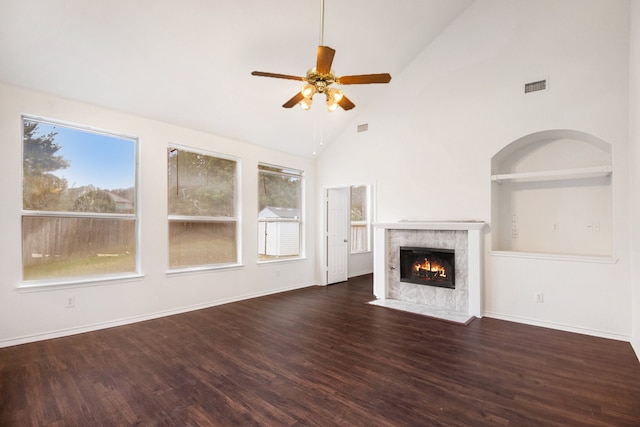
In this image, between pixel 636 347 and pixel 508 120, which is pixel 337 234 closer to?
pixel 508 120

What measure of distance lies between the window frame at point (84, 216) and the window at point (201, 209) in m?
0.47

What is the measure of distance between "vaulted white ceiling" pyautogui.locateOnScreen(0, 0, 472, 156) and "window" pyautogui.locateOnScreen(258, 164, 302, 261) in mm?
1015

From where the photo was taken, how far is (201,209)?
206 inches

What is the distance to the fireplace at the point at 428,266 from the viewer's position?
4.96 meters

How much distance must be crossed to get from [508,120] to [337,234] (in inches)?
160

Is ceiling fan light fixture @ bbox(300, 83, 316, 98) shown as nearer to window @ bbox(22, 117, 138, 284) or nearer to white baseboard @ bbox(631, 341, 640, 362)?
window @ bbox(22, 117, 138, 284)

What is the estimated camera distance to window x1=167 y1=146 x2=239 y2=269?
488 cm

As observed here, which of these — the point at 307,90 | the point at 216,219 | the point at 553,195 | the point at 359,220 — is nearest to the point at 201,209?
the point at 216,219

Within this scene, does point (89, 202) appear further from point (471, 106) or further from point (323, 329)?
point (471, 106)

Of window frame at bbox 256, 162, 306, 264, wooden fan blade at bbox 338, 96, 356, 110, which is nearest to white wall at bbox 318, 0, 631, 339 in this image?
window frame at bbox 256, 162, 306, 264

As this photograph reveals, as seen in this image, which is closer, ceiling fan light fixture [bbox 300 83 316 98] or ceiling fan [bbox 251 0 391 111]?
ceiling fan [bbox 251 0 391 111]

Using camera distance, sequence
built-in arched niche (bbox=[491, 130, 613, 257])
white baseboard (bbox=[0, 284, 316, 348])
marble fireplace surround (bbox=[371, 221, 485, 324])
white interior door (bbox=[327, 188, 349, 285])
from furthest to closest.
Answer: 1. white interior door (bbox=[327, 188, 349, 285])
2. marble fireplace surround (bbox=[371, 221, 485, 324])
3. built-in arched niche (bbox=[491, 130, 613, 257])
4. white baseboard (bbox=[0, 284, 316, 348])

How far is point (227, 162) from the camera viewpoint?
5586mm

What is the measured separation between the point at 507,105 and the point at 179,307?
582 centimetres
